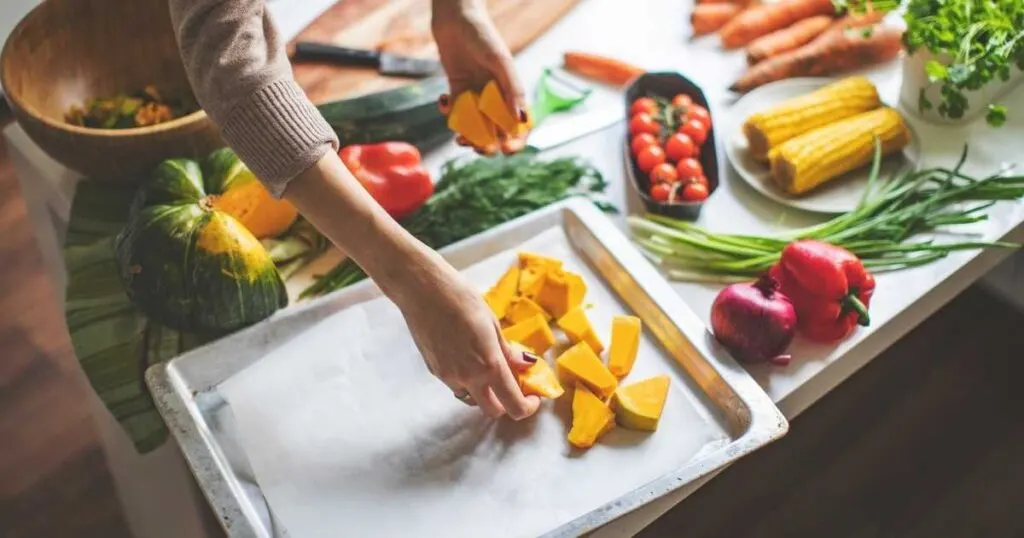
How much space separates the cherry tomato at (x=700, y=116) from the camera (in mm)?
1372

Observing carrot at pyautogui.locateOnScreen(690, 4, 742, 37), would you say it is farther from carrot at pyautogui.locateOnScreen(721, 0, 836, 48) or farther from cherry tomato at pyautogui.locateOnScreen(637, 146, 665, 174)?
cherry tomato at pyautogui.locateOnScreen(637, 146, 665, 174)

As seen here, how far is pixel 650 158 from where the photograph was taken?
1.34 metres

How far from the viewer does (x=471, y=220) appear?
1.29 metres

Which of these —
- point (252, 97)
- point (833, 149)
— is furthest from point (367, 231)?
point (833, 149)

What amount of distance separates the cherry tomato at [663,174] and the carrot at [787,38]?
358 mm

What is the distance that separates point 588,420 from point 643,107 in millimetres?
559

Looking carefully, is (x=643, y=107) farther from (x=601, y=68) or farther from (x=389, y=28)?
(x=389, y=28)

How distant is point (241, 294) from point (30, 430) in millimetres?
1116

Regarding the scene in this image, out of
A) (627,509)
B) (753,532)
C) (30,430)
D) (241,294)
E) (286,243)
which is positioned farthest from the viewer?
(30,430)

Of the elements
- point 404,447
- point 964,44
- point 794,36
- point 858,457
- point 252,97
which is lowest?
point 858,457

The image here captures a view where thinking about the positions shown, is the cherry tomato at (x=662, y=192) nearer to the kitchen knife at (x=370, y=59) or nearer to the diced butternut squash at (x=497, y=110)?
the diced butternut squash at (x=497, y=110)

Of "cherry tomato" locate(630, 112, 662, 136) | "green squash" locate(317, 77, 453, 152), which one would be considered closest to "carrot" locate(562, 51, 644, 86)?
"cherry tomato" locate(630, 112, 662, 136)

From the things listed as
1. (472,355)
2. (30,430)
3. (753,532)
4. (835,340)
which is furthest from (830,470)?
(30,430)

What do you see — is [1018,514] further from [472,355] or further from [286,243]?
[286,243]
